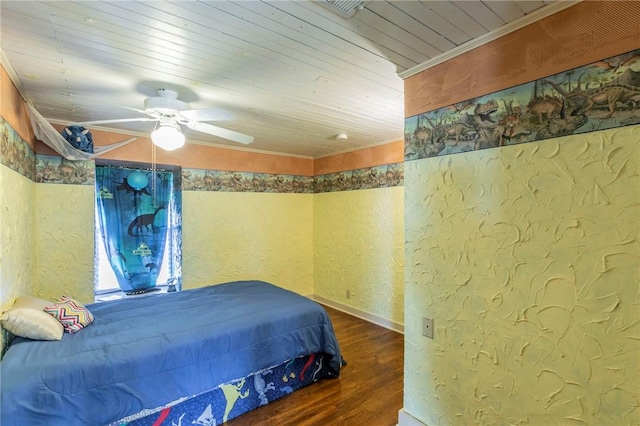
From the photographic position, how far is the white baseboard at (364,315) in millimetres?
3760

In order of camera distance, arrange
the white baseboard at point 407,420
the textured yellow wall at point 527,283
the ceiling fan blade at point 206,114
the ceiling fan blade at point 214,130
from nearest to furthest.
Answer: the textured yellow wall at point 527,283, the white baseboard at point 407,420, the ceiling fan blade at point 206,114, the ceiling fan blade at point 214,130

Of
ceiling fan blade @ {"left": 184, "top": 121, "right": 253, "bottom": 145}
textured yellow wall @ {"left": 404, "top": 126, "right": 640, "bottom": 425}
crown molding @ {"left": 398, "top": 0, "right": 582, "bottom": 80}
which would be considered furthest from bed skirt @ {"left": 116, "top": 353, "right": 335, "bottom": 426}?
crown molding @ {"left": 398, "top": 0, "right": 582, "bottom": 80}

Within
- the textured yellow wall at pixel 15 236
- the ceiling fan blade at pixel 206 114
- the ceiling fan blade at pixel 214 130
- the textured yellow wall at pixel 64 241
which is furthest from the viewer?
the textured yellow wall at pixel 64 241

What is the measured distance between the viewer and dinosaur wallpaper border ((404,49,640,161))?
116 cm

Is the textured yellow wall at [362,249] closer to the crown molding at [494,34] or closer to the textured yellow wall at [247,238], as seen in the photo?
the textured yellow wall at [247,238]

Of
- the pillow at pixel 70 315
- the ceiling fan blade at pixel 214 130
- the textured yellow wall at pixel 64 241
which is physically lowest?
the pillow at pixel 70 315

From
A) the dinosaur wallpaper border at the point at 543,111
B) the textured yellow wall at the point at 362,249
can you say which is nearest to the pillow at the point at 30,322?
the dinosaur wallpaper border at the point at 543,111

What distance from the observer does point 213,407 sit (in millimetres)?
2098

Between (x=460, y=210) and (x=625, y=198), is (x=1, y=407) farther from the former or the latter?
(x=625, y=198)

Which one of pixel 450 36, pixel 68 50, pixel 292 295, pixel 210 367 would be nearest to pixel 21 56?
pixel 68 50

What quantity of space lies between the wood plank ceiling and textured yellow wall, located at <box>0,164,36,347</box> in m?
0.73

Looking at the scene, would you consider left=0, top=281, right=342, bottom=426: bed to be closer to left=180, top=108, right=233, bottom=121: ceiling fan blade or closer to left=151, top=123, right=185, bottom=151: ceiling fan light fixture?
left=151, top=123, right=185, bottom=151: ceiling fan light fixture

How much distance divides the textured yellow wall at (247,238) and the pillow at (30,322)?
1774 millimetres

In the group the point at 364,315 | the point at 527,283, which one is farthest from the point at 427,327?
the point at 364,315
